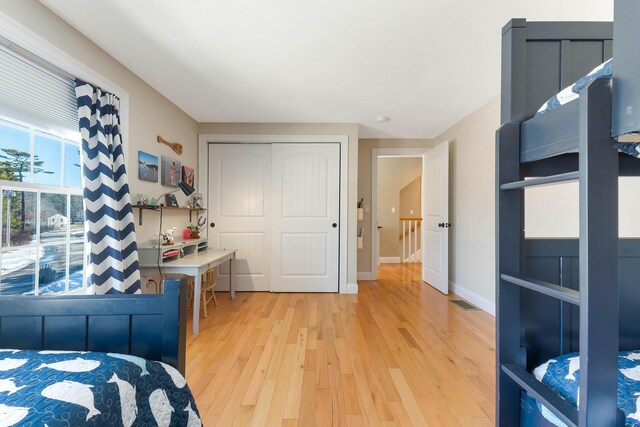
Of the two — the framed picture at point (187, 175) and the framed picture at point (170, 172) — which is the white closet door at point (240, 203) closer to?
the framed picture at point (187, 175)

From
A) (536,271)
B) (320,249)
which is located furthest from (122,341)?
(320,249)

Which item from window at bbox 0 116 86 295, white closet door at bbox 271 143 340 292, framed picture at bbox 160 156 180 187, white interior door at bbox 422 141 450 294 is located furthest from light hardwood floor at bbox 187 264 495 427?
framed picture at bbox 160 156 180 187

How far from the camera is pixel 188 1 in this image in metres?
1.55

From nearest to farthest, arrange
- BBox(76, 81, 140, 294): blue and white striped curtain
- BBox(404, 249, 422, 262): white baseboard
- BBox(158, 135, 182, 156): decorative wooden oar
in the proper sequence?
BBox(76, 81, 140, 294): blue and white striped curtain
BBox(158, 135, 182, 156): decorative wooden oar
BBox(404, 249, 422, 262): white baseboard

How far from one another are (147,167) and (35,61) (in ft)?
3.50

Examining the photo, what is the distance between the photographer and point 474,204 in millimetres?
3201

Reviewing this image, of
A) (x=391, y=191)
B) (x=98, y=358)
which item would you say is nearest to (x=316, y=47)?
(x=98, y=358)

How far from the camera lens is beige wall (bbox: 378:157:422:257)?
242 inches

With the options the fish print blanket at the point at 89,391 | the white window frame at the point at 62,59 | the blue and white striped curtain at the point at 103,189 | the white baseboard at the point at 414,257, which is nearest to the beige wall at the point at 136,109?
the white window frame at the point at 62,59

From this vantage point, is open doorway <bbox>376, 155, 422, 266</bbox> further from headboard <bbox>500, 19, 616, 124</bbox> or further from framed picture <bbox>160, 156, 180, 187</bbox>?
headboard <bbox>500, 19, 616, 124</bbox>

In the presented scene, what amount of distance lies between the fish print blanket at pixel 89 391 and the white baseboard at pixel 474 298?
3.00m

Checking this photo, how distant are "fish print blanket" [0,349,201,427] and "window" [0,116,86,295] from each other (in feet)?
3.54

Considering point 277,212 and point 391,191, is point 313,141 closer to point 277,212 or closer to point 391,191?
point 277,212

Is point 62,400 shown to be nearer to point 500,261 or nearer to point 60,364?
point 60,364
